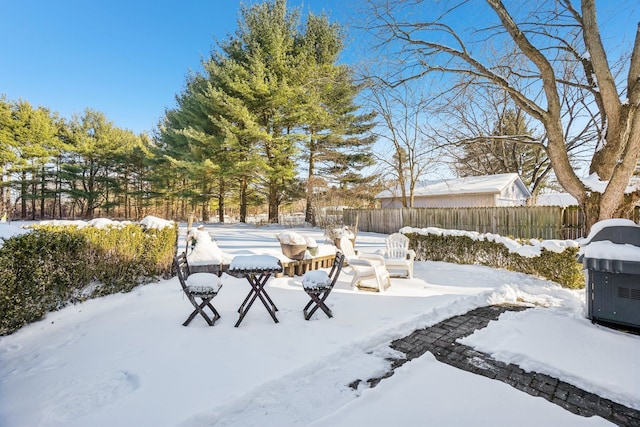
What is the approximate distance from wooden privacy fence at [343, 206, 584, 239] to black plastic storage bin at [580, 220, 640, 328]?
895cm

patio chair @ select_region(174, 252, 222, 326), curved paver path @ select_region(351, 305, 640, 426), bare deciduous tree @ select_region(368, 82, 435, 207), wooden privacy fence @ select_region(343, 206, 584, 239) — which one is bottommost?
curved paver path @ select_region(351, 305, 640, 426)

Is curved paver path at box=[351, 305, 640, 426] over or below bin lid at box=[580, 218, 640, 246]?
below

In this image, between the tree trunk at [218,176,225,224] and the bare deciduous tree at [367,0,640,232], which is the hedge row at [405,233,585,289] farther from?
the tree trunk at [218,176,225,224]

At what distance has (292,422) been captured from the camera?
178 centimetres

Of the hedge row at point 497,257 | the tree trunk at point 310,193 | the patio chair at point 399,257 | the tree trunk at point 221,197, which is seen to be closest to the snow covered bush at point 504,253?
the hedge row at point 497,257

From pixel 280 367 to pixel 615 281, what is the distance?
3.66m

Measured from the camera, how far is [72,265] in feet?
11.9

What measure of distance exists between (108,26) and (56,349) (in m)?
10.0

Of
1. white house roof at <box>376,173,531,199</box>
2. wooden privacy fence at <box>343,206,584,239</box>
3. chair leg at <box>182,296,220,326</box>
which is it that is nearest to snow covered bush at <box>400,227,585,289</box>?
chair leg at <box>182,296,220,326</box>

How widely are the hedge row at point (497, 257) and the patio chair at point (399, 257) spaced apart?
4.55 feet

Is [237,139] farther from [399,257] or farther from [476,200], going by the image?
[476,200]

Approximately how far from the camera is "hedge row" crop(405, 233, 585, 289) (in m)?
5.07

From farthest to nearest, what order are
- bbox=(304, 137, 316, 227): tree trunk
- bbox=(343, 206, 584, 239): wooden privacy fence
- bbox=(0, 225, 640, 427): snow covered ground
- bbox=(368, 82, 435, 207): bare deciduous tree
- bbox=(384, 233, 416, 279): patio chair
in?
bbox=(304, 137, 316, 227): tree trunk, bbox=(368, 82, 435, 207): bare deciduous tree, bbox=(343, 206, 584, 239): wooden privacy fence, bbox=(384, 233, 416, 279): patio chair, bbox=(0, 225, 640, 427): snow covered ground

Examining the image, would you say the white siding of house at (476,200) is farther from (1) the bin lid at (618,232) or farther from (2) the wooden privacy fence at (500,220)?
(1) the bin lid at (618,232)
